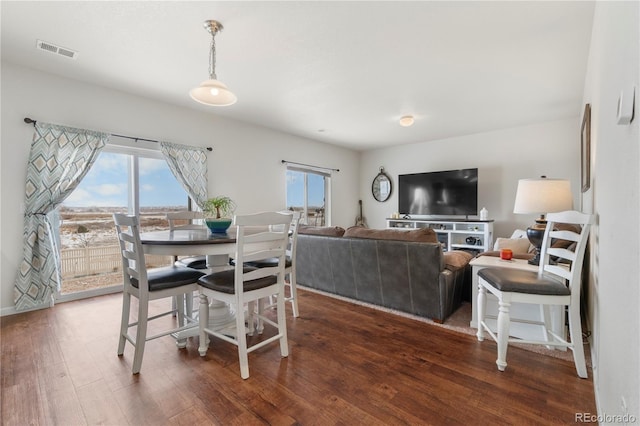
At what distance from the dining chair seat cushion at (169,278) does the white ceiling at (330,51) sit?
1899mm

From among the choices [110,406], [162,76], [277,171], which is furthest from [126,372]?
[277,171]

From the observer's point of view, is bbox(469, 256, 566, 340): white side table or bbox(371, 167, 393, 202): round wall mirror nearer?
bbox(469, 256, 566, 340): white side table

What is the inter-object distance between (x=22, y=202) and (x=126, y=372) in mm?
2412

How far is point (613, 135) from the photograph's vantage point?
3.91 ft

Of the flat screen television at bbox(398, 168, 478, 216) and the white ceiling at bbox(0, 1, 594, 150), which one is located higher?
the white ceiling at bbox(0, 1, 594, 150)

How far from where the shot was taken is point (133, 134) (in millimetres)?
3574

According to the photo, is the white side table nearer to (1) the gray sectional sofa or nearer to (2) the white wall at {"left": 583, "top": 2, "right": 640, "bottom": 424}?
(1) the gray sectional sofa

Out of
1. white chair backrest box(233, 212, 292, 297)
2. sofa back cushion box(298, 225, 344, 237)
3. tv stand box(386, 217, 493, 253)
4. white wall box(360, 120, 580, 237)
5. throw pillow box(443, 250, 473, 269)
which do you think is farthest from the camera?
tv stand box(386, 217, 493, 253)

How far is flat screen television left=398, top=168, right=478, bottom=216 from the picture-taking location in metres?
5.30

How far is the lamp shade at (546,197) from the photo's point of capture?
2.31 meters

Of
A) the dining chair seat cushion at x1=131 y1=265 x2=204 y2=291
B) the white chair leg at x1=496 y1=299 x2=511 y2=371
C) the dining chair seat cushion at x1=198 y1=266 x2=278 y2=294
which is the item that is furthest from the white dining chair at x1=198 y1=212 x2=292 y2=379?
the white chair leg at x1=496 y1=299 x2=511 y2=371

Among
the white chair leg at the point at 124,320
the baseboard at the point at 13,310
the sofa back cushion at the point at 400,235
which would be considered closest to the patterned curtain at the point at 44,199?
the baseboard at the point at 13,310

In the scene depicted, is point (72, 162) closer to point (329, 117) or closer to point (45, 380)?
point (45, 380)

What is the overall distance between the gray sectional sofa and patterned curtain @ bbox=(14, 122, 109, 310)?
8.78 feet
